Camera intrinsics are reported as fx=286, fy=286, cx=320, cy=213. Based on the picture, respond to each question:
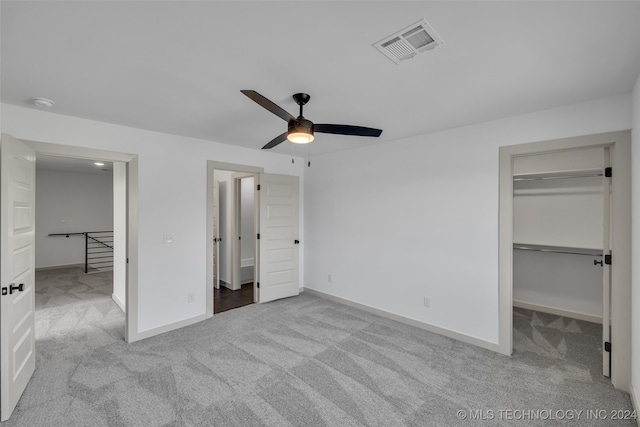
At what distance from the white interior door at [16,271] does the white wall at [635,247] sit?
463cm

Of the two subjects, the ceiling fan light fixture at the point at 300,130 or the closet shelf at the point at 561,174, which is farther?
the closet shelf at the point at 561,174

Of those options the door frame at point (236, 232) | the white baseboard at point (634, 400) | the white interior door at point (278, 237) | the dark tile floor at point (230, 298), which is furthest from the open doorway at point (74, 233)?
the white baseboard at point (634, 400)

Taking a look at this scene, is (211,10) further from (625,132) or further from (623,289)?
(623,289)

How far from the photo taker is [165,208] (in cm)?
368

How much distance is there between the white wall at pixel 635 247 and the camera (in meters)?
2.13

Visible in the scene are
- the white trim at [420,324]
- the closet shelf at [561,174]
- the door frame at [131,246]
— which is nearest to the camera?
the white trim at [420,324]

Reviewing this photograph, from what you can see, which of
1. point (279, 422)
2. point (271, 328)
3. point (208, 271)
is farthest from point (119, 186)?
point (279, 422)

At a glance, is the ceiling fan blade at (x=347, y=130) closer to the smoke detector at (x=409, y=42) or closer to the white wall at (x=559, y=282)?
the smoke detector at (x=409, y=42)

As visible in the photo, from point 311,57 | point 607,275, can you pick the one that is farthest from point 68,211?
point 607,275

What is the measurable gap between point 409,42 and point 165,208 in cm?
334

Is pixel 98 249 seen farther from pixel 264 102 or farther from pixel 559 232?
pixel 559 232

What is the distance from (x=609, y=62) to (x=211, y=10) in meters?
2.56

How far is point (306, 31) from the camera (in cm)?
161

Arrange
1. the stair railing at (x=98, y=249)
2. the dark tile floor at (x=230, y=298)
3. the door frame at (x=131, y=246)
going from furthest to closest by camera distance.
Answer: the stair railing at (x=98, y=249)
the dark tile floor at (x=230, y=298)
the door frame at (x=131, y=246)
